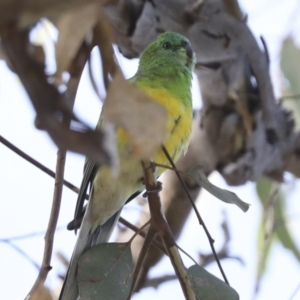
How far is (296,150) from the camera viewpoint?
2334 mm

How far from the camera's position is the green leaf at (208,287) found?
3.61 ft

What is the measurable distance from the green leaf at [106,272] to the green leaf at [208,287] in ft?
0.45

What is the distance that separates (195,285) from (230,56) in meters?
1.18

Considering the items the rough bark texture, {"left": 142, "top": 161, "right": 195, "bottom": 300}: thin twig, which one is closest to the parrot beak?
the rough bark texture

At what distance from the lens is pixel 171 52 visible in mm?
1886

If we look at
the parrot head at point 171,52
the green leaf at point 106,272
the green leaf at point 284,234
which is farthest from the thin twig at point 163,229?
the green leaf at point 284,234

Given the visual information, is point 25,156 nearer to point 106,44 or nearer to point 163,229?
point 163,229

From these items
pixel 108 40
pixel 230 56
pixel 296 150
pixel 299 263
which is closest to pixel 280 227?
pixel 299 263

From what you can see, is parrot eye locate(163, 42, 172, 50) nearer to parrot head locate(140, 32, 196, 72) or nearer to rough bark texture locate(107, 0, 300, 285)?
parrot head locate(140, 32, 196, 72)

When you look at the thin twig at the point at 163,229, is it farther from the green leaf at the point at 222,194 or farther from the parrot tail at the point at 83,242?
the parrot tail at the point at 83,242

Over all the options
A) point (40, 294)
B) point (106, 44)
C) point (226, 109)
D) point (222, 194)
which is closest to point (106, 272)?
point (40, 294)

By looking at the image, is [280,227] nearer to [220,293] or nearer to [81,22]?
[220,293]

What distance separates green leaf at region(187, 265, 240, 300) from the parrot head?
0.89 m

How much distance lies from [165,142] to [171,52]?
431 mm
